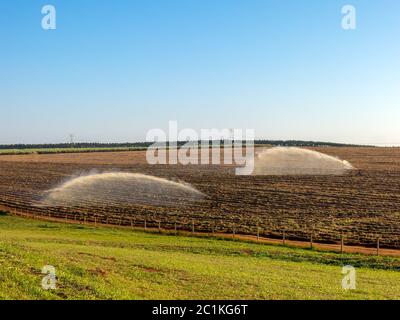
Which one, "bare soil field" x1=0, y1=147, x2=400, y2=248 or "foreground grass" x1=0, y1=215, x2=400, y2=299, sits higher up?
"foreground grass" x1=0, y1=215, x2=400, y2=299

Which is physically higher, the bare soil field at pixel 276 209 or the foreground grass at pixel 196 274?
the foreground grass at pixel 196 274

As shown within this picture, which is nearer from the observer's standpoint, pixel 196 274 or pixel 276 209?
pixel 196 274

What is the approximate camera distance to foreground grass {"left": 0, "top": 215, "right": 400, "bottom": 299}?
51.2 ft

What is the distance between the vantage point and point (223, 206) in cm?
5291

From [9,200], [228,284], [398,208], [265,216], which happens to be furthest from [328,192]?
[228,284]

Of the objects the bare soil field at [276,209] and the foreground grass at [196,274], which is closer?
the foreground grass at [196,274]

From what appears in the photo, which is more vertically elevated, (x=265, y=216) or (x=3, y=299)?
(x=3, y=299)

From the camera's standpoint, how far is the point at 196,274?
19.9 metres

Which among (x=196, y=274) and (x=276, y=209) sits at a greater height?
(x=196, y=274)

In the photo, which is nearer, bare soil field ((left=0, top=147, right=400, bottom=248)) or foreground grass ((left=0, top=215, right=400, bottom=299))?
foreground grass ((left=0, top=215, right=400, bottom=299))

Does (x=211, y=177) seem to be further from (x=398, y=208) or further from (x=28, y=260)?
(x=28, y=260)

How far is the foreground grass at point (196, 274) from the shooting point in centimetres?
1560
